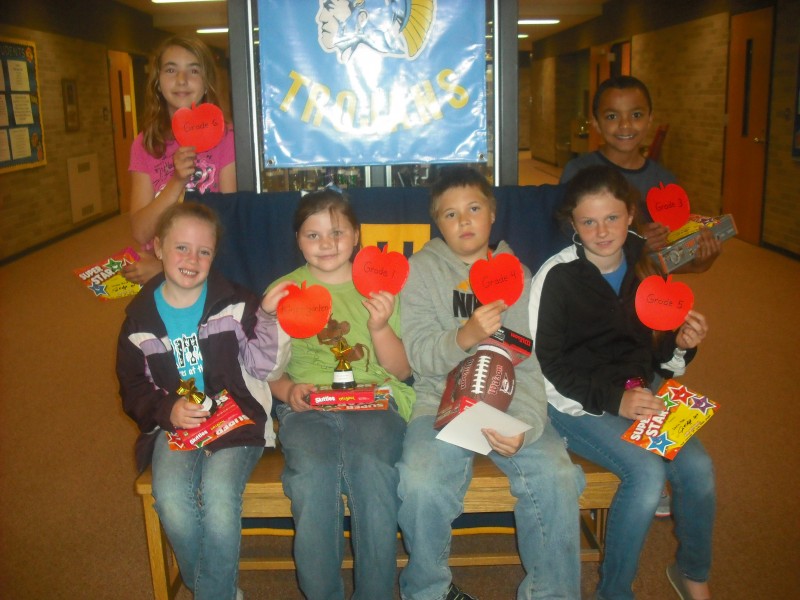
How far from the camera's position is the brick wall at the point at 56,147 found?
7.02 m

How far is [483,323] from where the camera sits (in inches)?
70.1

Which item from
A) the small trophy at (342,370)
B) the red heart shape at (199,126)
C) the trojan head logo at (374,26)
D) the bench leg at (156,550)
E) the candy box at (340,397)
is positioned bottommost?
the bench leg at (156,550)

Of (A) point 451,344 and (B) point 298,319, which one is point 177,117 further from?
(A) point 451,344

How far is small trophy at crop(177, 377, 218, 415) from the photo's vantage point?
6.03ft

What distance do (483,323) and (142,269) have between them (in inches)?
42.7

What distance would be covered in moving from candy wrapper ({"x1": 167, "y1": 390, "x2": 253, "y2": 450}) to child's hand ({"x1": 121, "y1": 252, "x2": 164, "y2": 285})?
23.3 inches

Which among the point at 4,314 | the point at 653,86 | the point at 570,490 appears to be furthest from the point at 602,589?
the point at 653,86

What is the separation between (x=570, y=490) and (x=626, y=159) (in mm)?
1264

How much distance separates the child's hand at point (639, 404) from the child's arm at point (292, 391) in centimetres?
82

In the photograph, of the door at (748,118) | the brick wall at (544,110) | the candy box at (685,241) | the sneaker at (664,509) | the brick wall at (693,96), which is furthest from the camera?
the brick wall at (544,110)

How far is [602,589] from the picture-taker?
190cm

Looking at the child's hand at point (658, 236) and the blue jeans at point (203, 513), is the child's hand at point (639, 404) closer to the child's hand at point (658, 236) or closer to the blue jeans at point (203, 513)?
the child's hand at point (658, 236)

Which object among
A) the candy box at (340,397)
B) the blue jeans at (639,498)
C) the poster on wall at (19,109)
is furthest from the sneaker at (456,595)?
the poster on wall at (19,109)

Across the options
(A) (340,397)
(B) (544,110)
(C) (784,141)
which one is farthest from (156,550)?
(B) (544,110)
